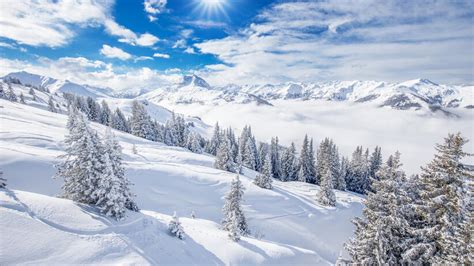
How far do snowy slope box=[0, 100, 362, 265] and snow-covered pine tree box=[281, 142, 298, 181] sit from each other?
57.7 feet

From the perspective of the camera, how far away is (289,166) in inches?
2916

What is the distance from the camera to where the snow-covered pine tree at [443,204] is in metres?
11.6

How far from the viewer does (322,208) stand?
41281mm

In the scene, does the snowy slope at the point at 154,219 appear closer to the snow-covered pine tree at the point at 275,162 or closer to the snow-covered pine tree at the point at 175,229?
the snow-covered pine tree at the point at 175,229

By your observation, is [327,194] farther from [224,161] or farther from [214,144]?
[214,144]

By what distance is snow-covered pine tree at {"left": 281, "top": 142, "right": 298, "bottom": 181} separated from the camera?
73.4m

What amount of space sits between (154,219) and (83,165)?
6601 mm

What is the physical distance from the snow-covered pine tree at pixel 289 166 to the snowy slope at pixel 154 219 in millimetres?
17572

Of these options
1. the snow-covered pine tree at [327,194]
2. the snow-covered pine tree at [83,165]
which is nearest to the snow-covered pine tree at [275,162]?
the snow-covered pine tree at [327,194]

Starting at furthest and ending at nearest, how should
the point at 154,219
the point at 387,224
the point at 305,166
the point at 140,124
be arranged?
the point at 305,166 → the point at 140,124 → the point at 154,219 → the point at 387,224

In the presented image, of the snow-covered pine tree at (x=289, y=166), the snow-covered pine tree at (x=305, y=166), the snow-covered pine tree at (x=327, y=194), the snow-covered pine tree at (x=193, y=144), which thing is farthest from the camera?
the snow-covered pine tree at (x=289, y=166)

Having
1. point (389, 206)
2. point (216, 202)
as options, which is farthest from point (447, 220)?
point (216, 202)

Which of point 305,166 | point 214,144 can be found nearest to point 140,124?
point 214,144

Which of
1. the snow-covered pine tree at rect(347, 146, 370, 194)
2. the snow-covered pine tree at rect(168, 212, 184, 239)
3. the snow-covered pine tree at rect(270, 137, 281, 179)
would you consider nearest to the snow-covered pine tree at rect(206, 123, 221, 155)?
the snow-covered pine tree at rect(270, 137, 281, 179)
